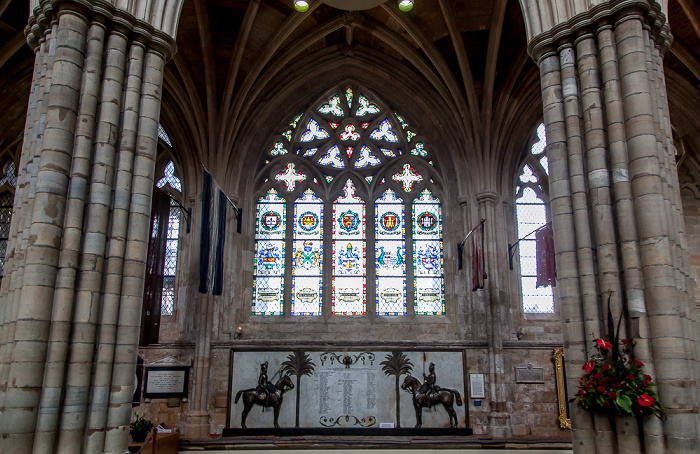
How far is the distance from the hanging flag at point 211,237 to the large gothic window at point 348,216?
3530mm

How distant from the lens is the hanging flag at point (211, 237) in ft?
35.4

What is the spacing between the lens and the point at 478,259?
13.6 metres

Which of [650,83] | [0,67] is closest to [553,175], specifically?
[650,83]

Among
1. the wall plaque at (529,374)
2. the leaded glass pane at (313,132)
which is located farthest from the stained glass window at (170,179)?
the wall plaque at (529,374)

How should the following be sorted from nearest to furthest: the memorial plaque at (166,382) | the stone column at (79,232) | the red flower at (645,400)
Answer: the red flower at (645,400)
the stone column at (79,232)
the memorial plaque at (166,382)

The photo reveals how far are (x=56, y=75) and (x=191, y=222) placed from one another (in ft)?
25.4

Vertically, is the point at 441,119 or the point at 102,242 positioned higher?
the point at 441,119

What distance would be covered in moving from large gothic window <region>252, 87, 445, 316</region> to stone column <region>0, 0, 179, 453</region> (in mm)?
7751

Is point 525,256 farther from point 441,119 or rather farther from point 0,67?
point 0,67

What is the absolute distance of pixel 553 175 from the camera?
818cm

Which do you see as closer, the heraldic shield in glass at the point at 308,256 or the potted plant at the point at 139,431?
the potted plant at the point at 139,431

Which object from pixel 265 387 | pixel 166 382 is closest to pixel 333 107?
pixel 265 387

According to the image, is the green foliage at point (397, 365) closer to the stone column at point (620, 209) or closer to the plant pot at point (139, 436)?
the plant pot at point (139, 436)

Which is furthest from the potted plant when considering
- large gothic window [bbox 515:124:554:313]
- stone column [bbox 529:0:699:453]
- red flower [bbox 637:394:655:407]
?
large gothic window [bbox 515:124:554:313]
